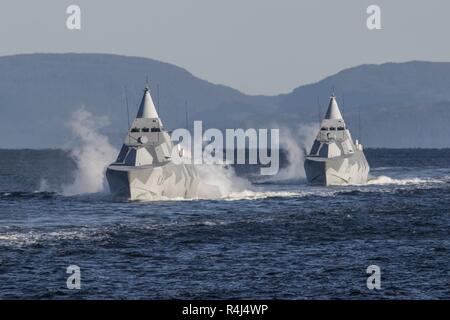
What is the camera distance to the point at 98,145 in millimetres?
114875

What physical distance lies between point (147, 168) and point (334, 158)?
3355 cm

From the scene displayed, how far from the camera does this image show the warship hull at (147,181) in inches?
3541

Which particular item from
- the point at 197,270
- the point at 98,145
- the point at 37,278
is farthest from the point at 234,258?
the point at 98,145

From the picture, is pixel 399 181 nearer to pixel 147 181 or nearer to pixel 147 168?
pixel 147 181

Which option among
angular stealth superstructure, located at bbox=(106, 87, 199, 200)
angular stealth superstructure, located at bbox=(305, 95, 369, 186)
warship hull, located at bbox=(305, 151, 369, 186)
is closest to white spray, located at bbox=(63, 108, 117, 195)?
angular stealth superstructure, located at bbox=(106, 87, 199, 200)

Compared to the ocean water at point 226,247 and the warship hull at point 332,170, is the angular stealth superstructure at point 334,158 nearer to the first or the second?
the warship hull at point 332,170

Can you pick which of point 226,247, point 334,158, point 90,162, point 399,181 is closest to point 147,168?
point 90,162

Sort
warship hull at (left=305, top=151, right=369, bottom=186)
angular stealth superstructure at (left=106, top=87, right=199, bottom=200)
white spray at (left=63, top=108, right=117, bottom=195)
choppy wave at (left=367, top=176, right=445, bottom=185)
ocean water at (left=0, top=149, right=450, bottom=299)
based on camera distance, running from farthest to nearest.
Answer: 1. choppy wave at (left=367, top=176, right=445, bottom=185)
2. warship hull at (left=305, top=151, right=369, bottom=186)
3. white spray at (left=63, top=108, right=117, bottom=195)
4. angular stealth superstructure at (left=106, top=87, right=199, bottom=200)
5. ocean water at (left=0, top=149, right=450, bottom=299)

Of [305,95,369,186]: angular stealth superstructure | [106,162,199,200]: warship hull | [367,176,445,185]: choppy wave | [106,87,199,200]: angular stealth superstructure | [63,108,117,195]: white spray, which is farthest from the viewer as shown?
[367,176,445,185]: choppy wave

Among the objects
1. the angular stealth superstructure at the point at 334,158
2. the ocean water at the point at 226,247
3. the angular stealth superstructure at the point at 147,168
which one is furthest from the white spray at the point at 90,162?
the angular stealth superstructure at the point at 334,158

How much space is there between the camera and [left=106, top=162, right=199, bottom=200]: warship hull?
89.9 m

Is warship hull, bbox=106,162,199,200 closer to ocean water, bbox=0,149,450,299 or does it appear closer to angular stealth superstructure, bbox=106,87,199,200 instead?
angular stealth superstructure, bbox=106,87,199,200

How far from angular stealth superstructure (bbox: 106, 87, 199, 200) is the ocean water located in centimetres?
159
